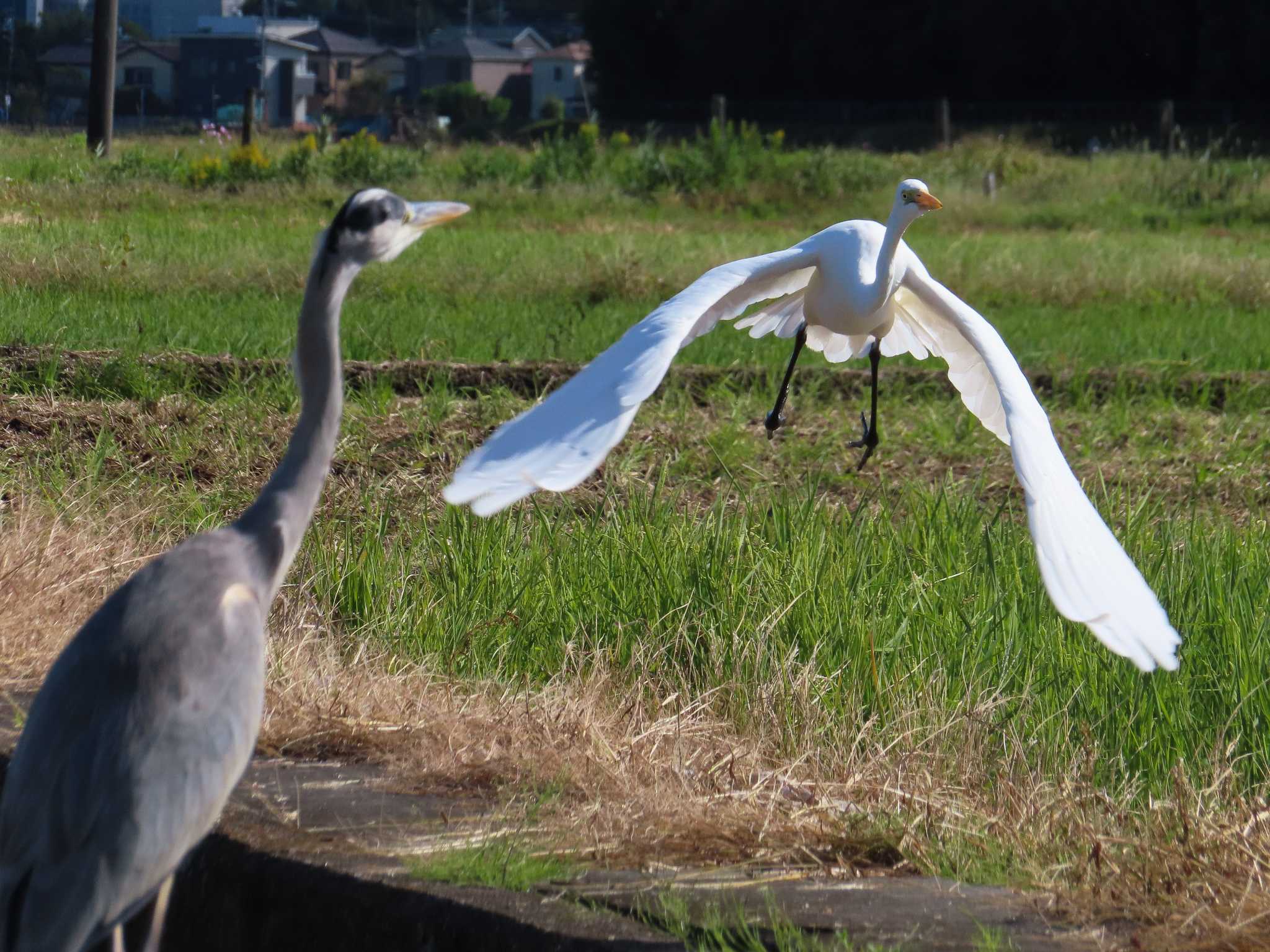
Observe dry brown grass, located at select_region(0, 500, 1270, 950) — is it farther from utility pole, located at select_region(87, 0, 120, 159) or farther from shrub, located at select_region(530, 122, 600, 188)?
shrub, located at select_region(530, 122, 600, 188)

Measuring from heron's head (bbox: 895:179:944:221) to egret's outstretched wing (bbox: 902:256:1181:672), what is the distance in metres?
1.48

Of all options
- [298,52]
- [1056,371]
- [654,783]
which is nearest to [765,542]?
[654,783]

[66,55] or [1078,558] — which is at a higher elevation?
[66,55]

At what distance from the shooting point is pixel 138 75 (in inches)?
1806

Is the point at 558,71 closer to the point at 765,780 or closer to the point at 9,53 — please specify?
the point at 9,53

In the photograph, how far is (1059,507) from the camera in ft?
9.46

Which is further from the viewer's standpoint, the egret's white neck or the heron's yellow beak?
the egret's white neck

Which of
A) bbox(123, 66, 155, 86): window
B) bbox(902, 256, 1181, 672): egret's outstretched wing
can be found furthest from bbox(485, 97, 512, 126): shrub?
bbox(902, 256, 1181, 672): egret's outstretched wing

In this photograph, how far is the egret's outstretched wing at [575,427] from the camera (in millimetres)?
2379

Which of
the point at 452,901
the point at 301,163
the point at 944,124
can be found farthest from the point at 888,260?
the point at 944,124

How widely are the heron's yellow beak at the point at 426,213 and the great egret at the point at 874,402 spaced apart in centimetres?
39

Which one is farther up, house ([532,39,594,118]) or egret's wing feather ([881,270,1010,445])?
house ([532,39,594,118])

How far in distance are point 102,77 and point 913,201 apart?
11288mm

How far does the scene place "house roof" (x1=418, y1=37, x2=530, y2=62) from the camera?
82250 millimetres
